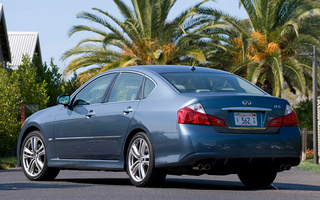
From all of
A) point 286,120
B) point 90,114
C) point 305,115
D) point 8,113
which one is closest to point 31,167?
point 90,114

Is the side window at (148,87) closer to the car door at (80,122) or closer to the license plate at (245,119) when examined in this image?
the car door at (80,122)

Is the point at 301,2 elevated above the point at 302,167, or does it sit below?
above

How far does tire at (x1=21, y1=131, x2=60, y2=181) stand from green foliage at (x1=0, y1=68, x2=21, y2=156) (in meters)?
9.85

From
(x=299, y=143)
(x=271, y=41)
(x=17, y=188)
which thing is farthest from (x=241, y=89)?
(x=271, y=41)

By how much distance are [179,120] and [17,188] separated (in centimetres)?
250

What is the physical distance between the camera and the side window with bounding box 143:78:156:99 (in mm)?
9000

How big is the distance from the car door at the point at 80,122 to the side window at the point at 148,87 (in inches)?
32.9

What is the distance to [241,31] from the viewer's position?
29.6 m

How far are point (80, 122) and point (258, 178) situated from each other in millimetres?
2634

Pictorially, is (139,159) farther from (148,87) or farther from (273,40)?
(273,40)

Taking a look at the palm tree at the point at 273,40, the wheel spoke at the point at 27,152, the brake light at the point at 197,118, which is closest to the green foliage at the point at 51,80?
the palm tree at the point at 273,40

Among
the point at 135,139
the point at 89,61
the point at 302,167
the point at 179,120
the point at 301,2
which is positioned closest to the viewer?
the point at 179,120

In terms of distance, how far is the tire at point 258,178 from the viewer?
936cm

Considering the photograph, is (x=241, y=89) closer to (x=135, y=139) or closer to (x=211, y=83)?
(x=211, y=83)
